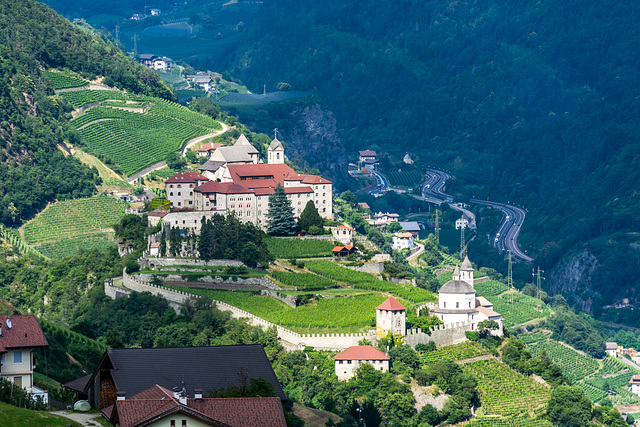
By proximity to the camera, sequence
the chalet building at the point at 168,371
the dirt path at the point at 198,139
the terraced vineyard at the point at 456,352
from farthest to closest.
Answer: the dirt path at the point at 198,139 < the terraced vineyard at the point at 456,352 < the chalet building at the point at 168,371

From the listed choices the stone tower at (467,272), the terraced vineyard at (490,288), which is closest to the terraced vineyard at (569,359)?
the terraced vineyard at (490,288)

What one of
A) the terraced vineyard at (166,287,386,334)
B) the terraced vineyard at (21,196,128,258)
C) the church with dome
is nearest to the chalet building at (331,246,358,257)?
the terraced vineyard at (166,287,386,334)

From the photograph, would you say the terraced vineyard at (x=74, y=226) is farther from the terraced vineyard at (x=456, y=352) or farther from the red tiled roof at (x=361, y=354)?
the red tiled roof at (x=361, y=354)

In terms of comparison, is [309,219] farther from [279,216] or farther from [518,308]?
[518,308]

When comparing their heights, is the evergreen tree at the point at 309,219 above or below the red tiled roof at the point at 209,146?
below

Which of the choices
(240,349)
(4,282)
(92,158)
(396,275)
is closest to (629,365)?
(396,275)

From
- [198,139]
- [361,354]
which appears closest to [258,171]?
[361,354]
